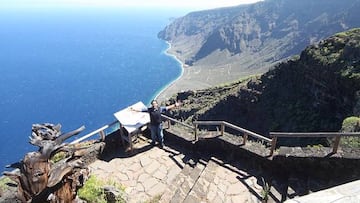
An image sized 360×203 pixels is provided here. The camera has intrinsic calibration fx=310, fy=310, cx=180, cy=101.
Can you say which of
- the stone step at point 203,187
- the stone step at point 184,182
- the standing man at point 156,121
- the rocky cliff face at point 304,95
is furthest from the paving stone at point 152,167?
the rocky cliff face at point 304,95

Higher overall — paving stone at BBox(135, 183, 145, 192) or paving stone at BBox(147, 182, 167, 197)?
paving stone at BBox(135, 183, 145, 192)

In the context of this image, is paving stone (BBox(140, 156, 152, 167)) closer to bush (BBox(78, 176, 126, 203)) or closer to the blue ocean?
bush (BBox(78, 176, 126, 203))

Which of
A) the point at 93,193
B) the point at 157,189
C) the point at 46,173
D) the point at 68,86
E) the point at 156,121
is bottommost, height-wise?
the point at 68,86

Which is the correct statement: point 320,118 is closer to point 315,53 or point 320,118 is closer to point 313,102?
point 313,102

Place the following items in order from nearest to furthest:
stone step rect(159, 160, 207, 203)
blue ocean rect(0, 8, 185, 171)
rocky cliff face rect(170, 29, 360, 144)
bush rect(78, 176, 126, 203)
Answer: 1. bush rect(78, 176, 126, 203)
2. stone step rect(159, 160, 207, 203)
3. rocky cliff face rect(170, 29, 360, 144)
4. blue ocean rect(0, 8, 185, 171)

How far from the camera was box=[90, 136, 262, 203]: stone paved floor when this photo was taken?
23.7 ft

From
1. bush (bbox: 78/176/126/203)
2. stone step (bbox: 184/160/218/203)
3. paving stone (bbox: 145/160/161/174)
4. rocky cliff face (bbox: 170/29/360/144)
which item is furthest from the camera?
rocky cliff face (bbox: 170/29/360/144)

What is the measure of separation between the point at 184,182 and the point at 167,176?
721mm

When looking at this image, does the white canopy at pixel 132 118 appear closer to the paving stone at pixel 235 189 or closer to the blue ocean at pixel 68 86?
the paving stone at pixel 235 189

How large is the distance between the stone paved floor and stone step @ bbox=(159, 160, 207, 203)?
0.19 feet

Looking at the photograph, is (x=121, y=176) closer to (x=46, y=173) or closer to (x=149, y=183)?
(x=149, y=183)

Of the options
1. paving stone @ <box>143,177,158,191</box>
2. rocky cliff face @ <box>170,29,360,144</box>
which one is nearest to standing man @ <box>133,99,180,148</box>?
paving stone @ <box>143,177,158,191</box>

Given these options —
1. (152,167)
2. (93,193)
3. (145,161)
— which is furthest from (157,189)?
(93,193)

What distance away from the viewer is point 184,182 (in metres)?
7.70
